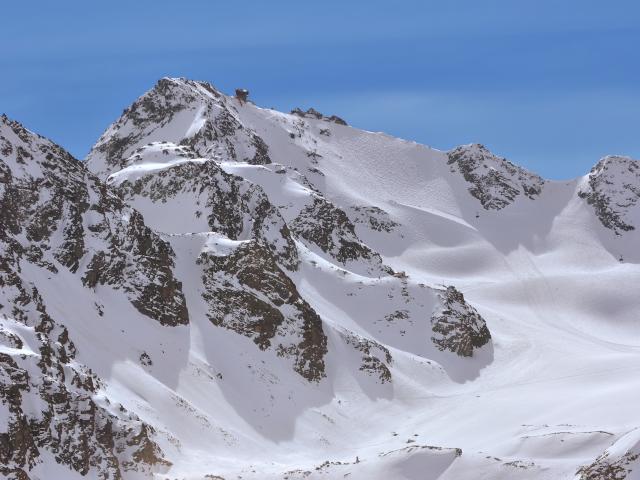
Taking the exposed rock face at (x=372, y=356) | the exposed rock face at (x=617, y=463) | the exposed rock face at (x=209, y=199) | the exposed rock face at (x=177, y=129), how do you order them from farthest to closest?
the exposed rock face at (x=177, y=129), the exposed rock face at (x=209, y=199), the exposed rock face at (x=372, y=356), the exposed rock face at (x=617, y=463)

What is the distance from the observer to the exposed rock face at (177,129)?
134125mm

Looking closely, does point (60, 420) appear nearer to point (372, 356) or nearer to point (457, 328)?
point (372, 356)

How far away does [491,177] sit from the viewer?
169875 millimetres

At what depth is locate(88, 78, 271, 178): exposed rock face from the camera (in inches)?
5281

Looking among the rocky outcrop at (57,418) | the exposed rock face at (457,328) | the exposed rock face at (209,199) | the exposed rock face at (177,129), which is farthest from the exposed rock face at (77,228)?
the exposed rock face at (177,129)

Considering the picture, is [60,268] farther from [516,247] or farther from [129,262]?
Result: [516,247]

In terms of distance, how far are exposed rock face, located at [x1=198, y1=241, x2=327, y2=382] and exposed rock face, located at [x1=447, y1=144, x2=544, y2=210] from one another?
8426cm

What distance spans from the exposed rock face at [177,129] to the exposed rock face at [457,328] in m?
42.7

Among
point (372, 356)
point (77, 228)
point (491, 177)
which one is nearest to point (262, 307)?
point (372, 356)

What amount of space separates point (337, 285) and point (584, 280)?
46939 millimetres

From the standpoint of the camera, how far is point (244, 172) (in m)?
120

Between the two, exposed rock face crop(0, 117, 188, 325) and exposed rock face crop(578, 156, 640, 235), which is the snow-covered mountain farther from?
exposed rock face crop(578, 156, 640, 235)

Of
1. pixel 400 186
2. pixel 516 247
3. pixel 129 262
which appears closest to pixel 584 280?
pixel 516 247

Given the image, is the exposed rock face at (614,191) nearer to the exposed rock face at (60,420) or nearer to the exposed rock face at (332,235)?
the exposed rock face at (332,235)
